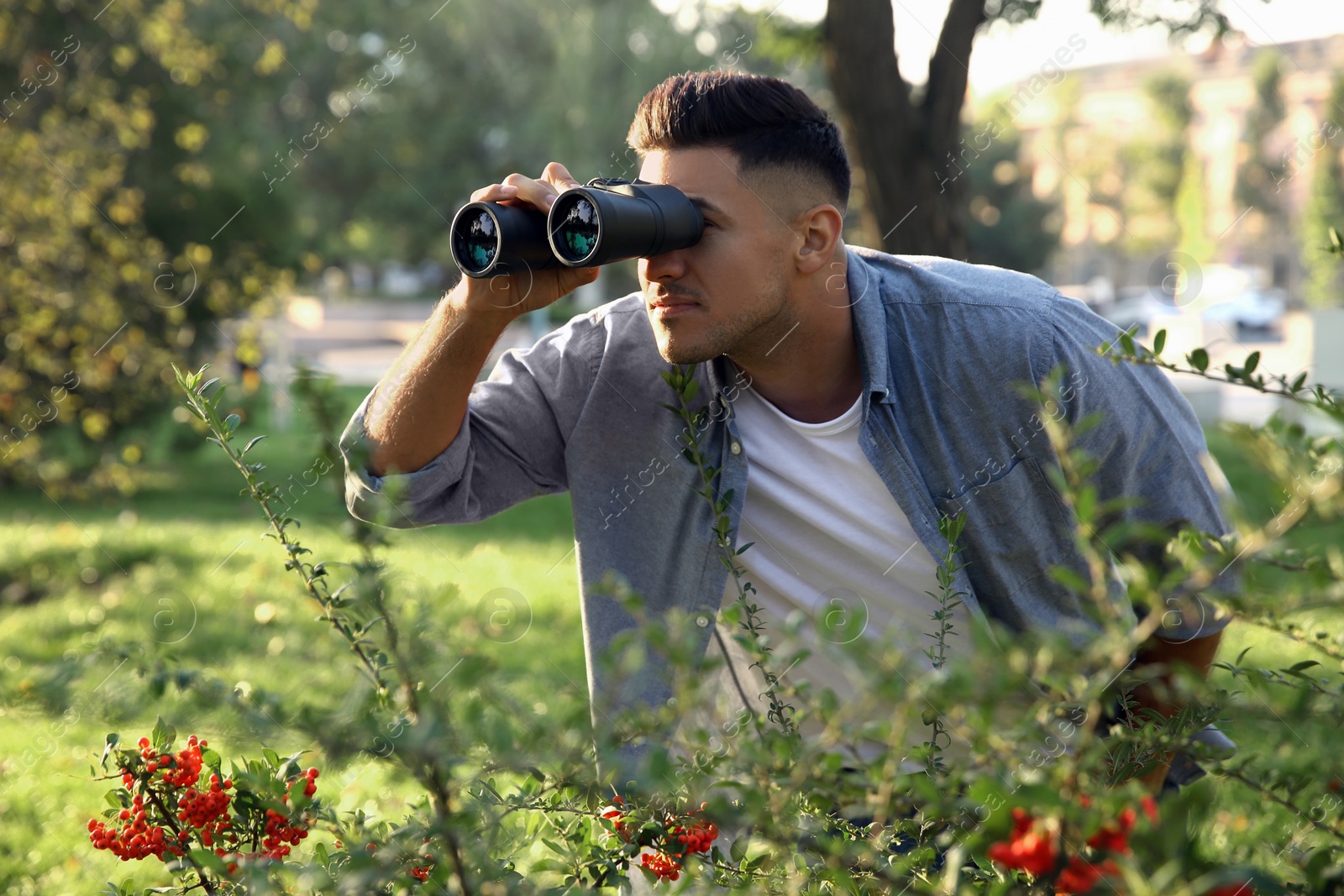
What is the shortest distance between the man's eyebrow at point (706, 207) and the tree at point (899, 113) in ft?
11.9

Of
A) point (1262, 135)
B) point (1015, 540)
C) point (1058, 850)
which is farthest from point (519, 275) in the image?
point (1262, 135)

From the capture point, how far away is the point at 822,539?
7.83 feet

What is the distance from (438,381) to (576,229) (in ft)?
1.33

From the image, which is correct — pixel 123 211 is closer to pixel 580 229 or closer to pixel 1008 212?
pixel 580 229

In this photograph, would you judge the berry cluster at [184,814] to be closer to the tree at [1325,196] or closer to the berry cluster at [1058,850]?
the berry cluster at [1058,850]

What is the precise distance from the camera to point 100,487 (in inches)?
330

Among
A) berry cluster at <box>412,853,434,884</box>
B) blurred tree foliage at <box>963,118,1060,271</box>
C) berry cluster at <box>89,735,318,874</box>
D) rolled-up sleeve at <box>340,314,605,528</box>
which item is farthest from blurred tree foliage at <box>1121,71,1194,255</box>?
berry cluster at <box>412,853,434,884</box>

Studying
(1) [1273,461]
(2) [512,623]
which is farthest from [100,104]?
(1) [1273,461]

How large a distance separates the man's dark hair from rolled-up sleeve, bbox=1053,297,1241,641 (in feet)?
2.20

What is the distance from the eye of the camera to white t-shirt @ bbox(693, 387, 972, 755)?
2322 mm

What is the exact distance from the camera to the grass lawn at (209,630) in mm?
945

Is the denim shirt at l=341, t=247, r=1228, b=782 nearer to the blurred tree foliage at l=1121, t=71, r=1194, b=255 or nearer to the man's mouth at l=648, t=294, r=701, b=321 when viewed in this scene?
the man's mouth at l=648, t=294, r=701, b=321

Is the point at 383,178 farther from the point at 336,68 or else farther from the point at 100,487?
the point at 100,487

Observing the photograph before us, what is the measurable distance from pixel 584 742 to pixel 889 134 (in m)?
5.59
